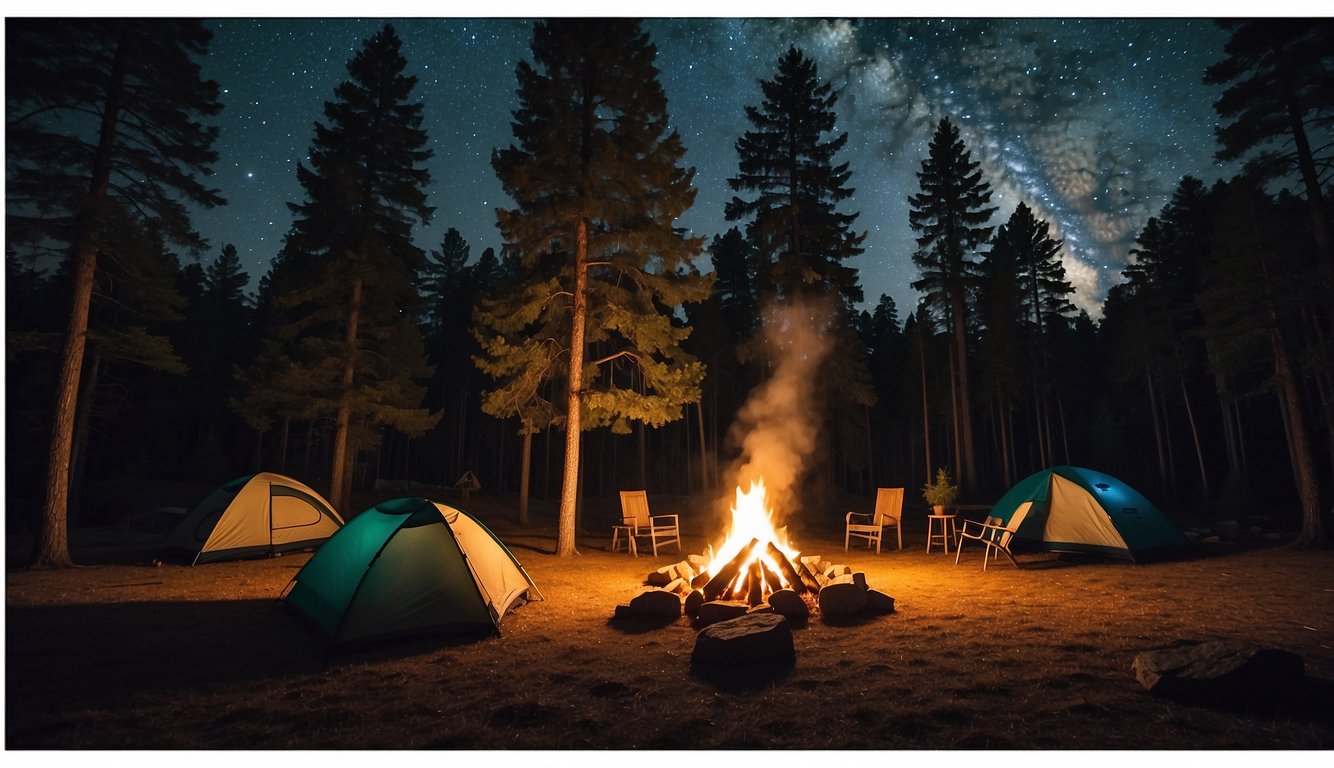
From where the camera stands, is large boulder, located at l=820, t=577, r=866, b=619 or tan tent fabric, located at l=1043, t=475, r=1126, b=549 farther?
tan tent fabric, located at l=1043, t=475, r=1126, b=549

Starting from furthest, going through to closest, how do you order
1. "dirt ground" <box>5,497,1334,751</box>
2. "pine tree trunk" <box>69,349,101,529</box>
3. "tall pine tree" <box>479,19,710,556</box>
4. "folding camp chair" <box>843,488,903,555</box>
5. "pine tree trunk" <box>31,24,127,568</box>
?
1. "pine tree trunk" <box>69,349,101,529</box>
2. "folding camp chair" <box>843,488,903,555</box>
3. "tall pine tree" <box>479,19,710,556</box>
4. "pine tree trunk" <box>31,24,127,568</box>
5. "dirt ground" <box>5,497,1334,751</box>

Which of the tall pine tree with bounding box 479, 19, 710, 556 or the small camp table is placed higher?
the tall pine tree with bounding box 479, 19, 710, 556

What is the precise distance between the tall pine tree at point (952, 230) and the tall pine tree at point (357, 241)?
1865 centimetres

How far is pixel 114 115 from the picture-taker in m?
9.25

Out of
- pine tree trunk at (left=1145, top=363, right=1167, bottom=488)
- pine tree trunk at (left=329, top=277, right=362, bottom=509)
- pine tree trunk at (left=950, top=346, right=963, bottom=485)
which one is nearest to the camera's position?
pine tree trunk at (left=329, top=277, right=362, bottom=509)

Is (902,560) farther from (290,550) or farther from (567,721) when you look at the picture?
(290,550)

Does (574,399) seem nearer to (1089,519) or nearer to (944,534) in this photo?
(944,534)

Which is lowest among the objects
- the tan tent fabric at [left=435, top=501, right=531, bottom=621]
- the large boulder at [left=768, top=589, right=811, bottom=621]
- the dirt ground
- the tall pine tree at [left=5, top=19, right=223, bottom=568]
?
the dirt ground

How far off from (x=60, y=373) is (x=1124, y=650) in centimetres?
1450

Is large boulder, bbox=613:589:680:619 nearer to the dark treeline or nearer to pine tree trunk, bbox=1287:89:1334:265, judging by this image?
the dark treeline

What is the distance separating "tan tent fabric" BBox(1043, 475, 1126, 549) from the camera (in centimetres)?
1002

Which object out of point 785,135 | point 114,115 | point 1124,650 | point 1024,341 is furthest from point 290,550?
point 1024,341

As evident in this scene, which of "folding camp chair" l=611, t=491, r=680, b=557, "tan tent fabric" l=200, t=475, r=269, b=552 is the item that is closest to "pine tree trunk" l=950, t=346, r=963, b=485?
"folding camp chair" l=611, t=491, r=680, b=557

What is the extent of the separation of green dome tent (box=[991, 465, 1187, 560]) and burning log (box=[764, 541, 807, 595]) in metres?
5.71
